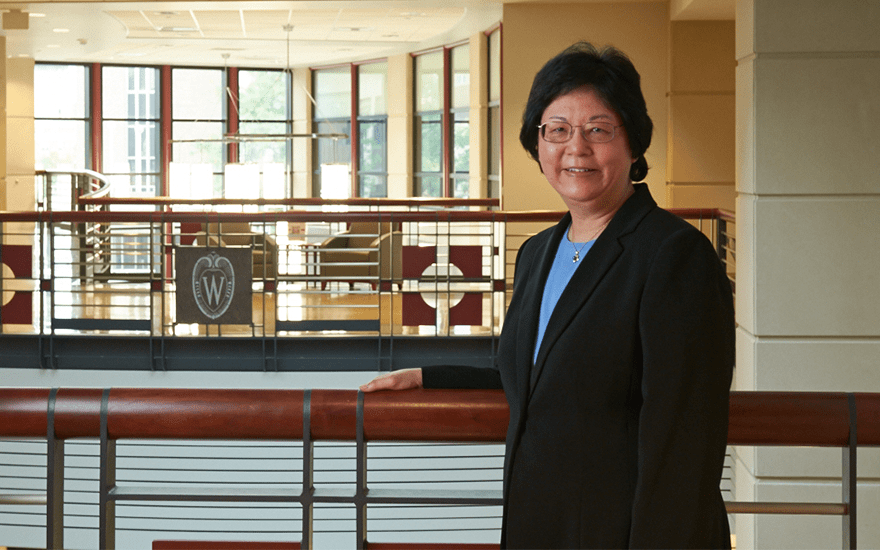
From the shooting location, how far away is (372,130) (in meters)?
13.5

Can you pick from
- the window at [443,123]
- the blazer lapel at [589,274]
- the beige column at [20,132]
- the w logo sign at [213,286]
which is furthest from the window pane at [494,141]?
the blazer lapel at [589,274]

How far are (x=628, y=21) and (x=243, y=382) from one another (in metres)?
4.47

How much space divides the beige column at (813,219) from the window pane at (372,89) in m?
9.59

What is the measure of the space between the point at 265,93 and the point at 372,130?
91.7 inches

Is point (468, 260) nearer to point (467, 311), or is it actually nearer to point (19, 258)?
point (467, 311)

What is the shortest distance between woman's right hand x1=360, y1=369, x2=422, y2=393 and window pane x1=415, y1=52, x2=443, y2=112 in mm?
10582

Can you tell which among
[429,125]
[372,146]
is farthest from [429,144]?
[372,146]

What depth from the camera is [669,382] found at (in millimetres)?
1100

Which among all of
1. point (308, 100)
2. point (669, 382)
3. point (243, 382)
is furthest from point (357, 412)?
point (308, 100)

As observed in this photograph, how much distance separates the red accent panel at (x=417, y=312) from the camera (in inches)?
225

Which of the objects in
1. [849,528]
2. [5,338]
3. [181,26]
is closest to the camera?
[849,528]

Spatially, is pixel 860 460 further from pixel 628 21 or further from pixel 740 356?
pixel 628 21

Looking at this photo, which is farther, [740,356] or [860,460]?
[740,356]

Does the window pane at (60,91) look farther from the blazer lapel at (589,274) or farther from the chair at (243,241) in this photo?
the blazer lapel at (589,274)
